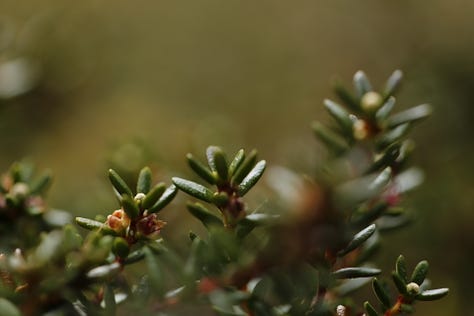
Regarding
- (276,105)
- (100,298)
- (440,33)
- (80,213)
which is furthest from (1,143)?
(440,33)

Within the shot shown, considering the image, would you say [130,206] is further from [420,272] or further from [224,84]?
[224,84]

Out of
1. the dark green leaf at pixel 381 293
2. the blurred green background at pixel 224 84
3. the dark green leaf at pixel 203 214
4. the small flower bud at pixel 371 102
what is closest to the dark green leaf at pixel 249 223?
the dark green leaf at pixel 203 214

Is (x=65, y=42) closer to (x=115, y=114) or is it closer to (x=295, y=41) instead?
(x=115, y=114)

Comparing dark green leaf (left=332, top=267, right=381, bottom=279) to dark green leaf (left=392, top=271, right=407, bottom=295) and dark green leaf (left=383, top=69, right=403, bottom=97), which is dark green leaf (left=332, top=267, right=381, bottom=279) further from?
dark green leaf (left=383, top=69, right=403, bottom=97)

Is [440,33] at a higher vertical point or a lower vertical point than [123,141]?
higher

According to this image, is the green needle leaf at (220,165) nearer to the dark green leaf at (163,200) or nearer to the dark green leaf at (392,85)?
the dark green leaf at (163,200)
